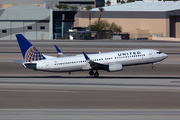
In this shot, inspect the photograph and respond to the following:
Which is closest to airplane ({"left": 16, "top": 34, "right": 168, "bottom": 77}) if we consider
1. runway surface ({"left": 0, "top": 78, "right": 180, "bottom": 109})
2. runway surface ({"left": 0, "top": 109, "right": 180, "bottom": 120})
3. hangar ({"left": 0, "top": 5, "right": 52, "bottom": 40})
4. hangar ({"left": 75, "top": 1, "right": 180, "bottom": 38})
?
runway surface ({"left": 0, "top": 78, "right": 180, "bottom": 109})

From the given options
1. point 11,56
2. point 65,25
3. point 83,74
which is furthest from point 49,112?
point 65,25

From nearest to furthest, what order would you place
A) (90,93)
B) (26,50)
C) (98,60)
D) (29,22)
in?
(90,93) → (26,50) → (98,60) → (29,22)

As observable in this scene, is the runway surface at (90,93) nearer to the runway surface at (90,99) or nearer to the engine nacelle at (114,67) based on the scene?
the runway surface at (90,99)

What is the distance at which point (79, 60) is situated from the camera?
144 feet

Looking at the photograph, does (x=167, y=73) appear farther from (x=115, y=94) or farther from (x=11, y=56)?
(x=11, y=56)

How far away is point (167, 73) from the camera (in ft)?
163

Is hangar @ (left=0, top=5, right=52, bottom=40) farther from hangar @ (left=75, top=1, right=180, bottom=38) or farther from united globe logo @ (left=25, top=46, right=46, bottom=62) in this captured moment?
united globe logo @ (left=25, top=46, right=46, bottom=62)

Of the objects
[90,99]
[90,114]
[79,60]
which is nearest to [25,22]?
[79,60]

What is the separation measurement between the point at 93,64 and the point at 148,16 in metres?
108

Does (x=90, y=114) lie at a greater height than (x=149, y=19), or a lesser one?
lesser

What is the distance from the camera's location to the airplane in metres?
42.6

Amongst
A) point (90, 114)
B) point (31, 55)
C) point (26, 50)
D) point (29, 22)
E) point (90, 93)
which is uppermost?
point (29, 22)

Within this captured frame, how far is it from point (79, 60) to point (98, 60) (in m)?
2.86

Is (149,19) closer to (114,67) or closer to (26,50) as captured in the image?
(114,67)
